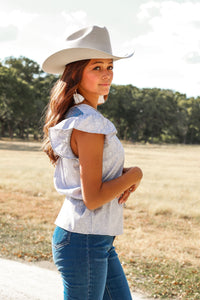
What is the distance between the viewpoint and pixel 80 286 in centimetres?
163

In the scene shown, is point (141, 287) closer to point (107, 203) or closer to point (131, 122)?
point (107, 203)

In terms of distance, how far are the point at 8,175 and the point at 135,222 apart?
7754 millimetres

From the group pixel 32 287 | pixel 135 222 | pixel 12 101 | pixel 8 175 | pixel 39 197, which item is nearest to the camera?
pixel 32 287

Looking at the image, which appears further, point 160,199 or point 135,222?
point 160,199

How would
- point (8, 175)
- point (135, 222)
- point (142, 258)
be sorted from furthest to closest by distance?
point (8, 175)
point (135, 222)
point (142, 258)

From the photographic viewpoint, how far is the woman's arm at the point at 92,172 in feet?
5.06

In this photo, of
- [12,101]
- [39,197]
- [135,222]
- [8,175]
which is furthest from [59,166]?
[12,101]

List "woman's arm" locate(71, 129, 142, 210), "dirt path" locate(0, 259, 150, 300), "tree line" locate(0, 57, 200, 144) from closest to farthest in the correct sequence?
"woman's arm" locate(71, 129, 142, 210) → "dirt path" locate(0, 259, 150, 300) → "tree line" locate(0, 57, 200, 144)

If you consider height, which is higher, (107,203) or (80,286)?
(107,203)

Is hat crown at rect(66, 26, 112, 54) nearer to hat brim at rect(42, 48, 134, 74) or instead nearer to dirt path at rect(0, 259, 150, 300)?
hat brim at rect(42, 48, 134, 74)

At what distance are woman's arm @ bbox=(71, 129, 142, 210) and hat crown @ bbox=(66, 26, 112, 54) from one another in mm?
405

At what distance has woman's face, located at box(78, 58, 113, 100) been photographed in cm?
174

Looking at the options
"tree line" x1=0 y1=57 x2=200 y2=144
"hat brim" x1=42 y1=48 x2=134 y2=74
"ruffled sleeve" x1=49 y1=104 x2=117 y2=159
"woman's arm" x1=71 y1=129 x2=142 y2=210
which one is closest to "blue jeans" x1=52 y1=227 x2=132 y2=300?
"woman's arm" x1=71 y1=129 x2=142 y2=210

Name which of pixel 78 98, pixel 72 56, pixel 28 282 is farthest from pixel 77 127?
pixel 28 282
